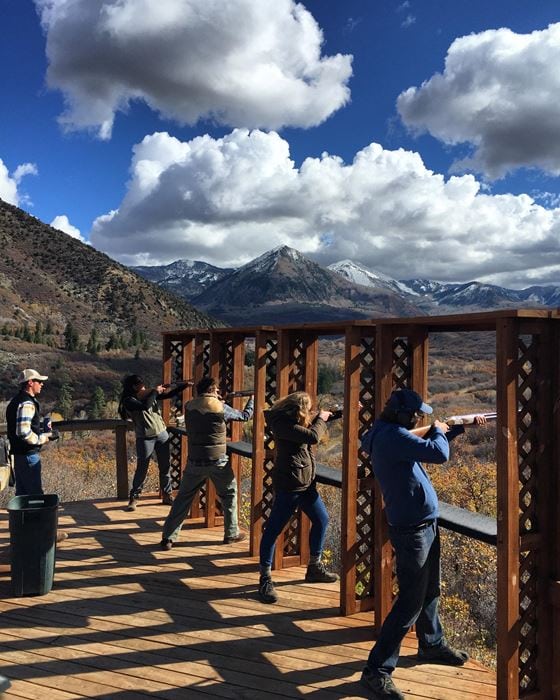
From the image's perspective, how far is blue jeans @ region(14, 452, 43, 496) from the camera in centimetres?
617

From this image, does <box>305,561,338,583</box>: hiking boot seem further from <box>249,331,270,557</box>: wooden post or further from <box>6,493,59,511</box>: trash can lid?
<box>6,493,59,511</box>: trash can lid

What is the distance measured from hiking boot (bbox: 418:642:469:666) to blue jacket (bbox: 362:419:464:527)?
1.16 m

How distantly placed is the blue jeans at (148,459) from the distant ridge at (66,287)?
67.5m

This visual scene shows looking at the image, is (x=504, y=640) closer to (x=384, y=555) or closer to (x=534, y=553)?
(x=534, y=553)

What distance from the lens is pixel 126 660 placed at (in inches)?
169

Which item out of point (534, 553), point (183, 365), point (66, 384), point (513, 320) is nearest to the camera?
point (513, 320)

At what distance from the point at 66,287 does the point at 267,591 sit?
80.3m

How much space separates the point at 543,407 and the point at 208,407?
3.43 metres

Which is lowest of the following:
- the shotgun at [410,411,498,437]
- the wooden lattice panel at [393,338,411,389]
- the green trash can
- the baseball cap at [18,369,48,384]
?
the green trash can

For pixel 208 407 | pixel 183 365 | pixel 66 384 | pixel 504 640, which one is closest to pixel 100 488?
pixel 183 365

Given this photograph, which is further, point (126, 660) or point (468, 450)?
point (468, 450)

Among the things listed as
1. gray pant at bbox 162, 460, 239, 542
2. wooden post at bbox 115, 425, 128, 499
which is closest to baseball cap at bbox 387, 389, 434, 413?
gray pant at bbox 162, 460, 239, 542

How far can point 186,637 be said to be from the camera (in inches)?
184

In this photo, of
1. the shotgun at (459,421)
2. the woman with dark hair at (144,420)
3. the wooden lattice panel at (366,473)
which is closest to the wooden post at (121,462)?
the woman with dark hair at (144,420)
